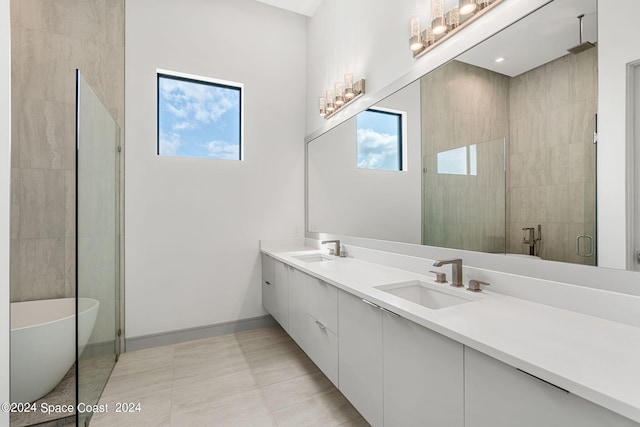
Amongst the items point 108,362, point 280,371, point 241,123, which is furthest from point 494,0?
point 108,362

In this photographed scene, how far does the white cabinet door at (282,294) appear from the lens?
236 cm

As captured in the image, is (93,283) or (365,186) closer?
(93,283)

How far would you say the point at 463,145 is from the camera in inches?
59.9

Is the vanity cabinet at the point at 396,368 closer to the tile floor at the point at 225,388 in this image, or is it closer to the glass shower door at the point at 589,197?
the tile floor at the point at 225,388

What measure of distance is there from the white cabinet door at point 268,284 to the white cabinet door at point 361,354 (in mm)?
1211

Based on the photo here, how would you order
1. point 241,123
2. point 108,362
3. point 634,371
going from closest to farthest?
point 634,371 < point 108,362 < point 241,123

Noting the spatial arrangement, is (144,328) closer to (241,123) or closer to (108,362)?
(108,362)

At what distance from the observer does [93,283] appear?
1732 millimetres

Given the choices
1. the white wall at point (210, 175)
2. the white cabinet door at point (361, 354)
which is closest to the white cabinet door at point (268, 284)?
the white wall at point (210, 175)

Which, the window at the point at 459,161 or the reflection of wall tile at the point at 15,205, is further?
the reflection of wall tile at the point at 15,205

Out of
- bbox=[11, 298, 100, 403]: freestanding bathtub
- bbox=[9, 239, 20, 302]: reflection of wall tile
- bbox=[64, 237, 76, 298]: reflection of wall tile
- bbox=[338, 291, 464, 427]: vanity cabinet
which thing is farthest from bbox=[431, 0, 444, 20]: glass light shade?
bbox=[9, 239, 20, 302]: reflection of wall tile

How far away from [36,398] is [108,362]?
0.42 meters

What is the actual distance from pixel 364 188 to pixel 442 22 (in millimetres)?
1177

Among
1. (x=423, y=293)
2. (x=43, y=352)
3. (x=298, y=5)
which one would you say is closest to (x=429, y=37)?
(x=423, y=293)
